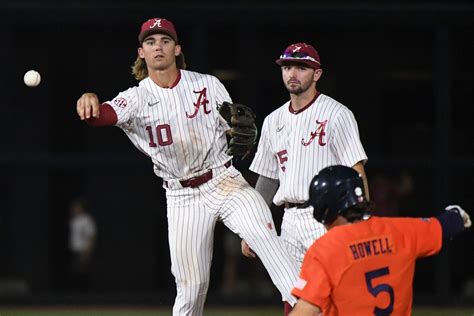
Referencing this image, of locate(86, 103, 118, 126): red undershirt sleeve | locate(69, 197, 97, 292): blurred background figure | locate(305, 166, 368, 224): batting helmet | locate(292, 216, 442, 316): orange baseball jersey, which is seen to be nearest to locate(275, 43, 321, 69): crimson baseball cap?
locate(86, 103, 118, 126): red undershirt sleeve

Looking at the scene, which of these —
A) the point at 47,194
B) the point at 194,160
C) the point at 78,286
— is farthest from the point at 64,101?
the point at 194,160

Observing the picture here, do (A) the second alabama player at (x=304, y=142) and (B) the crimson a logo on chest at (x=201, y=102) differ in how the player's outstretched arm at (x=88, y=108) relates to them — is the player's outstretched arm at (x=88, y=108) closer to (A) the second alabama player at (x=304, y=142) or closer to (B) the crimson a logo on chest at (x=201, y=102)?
(B) the crimson a logo on chest at (x=201, y=102)

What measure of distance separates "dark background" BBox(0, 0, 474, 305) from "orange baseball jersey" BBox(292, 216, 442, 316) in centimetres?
756

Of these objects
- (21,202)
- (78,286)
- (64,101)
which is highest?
(64,101)

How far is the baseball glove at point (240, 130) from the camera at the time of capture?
7.43 m

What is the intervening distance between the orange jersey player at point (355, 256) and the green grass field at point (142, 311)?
23.3ft

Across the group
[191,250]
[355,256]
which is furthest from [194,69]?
[355,256]

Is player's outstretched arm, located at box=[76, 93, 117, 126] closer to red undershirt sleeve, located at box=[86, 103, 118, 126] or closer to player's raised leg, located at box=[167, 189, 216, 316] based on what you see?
red undershirt sleeve, located at box=[86, 103, 118, 126]

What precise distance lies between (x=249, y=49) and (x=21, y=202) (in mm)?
3240

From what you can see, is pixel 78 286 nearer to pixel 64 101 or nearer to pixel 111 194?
pixel 111 194

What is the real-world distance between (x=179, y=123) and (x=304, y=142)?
0.78 meters

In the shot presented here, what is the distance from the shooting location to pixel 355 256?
5.39 meters

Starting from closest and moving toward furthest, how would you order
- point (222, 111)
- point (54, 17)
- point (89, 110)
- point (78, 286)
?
point (89, 110), point (222, 111), point (54, 17), point (78, 286)

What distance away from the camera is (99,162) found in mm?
13742
